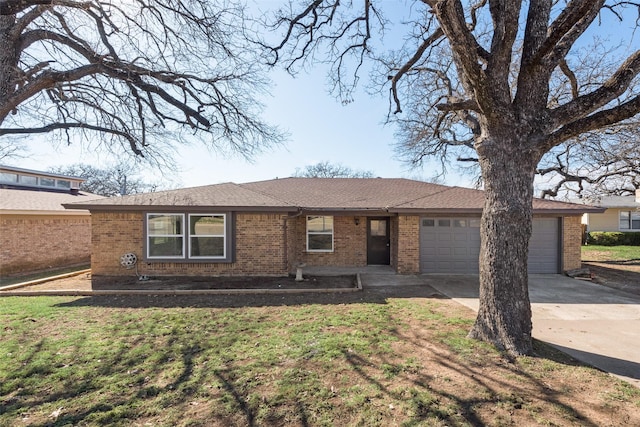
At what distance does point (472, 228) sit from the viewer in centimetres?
1116

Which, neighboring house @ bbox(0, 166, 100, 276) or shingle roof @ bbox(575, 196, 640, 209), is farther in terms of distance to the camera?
shingle roof @ bbox(575, 196, 640, 209)

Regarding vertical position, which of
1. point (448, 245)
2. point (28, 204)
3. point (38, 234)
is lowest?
point (448, 245)

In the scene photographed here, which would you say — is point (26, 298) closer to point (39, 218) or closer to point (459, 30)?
point (39, 218)

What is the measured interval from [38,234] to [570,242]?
20345mm

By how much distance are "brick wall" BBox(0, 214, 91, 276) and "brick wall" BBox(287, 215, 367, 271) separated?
9855 millimetres

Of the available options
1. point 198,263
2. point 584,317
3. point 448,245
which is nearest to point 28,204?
point 198,263

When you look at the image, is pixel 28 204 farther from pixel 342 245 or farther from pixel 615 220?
pixel 615 220

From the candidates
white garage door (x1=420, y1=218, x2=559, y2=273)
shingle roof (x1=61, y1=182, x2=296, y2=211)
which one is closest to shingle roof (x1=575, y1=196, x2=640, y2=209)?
white garage door (x1=420, y1=218, x2=559, y2=273)

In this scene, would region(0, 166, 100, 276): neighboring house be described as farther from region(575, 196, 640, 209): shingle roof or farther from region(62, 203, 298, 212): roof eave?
region(575, 196, 640, 209): shingle roof

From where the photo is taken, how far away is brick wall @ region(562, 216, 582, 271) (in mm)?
11305

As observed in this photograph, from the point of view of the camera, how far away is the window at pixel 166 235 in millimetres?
10328

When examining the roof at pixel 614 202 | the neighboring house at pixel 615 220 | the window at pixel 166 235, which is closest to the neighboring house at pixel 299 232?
the window at pixel 166 235

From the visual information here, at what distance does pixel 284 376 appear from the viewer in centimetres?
393

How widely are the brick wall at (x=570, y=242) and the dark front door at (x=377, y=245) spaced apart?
6.25m
